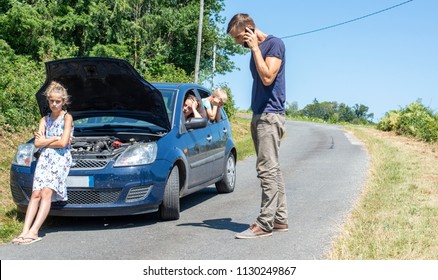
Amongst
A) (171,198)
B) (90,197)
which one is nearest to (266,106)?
(171,198)

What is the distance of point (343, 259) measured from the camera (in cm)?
494

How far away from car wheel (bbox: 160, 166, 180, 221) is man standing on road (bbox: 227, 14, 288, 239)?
1173mm

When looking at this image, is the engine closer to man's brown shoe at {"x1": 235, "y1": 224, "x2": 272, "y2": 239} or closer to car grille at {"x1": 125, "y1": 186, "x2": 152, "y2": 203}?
car grille at {"x1": 125, "y1": 186, "x2": 152, "y2": 203}

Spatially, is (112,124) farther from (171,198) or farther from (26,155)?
(171,198)

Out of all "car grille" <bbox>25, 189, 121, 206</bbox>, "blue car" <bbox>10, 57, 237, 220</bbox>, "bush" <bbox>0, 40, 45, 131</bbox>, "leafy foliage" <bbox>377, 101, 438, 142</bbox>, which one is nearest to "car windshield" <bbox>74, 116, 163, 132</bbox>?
"blue car" <bbox>10, 57, 237, 220</bbox>

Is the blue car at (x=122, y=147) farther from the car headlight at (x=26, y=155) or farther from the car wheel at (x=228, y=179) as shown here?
the car wheel at (x=228, y=179)

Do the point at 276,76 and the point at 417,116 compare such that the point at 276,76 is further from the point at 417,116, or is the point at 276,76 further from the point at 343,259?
the point at 417,116

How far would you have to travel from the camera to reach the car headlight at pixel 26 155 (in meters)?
6.60

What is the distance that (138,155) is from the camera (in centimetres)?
652

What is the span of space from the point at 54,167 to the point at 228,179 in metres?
3.60

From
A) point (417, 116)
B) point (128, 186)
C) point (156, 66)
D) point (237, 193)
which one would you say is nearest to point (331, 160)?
point (237, 193)

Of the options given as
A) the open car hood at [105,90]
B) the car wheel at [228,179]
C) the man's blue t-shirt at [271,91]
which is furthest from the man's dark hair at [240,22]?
the car wheel at [228,179]

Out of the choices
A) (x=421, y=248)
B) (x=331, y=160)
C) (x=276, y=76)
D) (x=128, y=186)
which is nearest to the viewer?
(x=421, y=248)

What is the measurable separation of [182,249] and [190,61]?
120 ft
